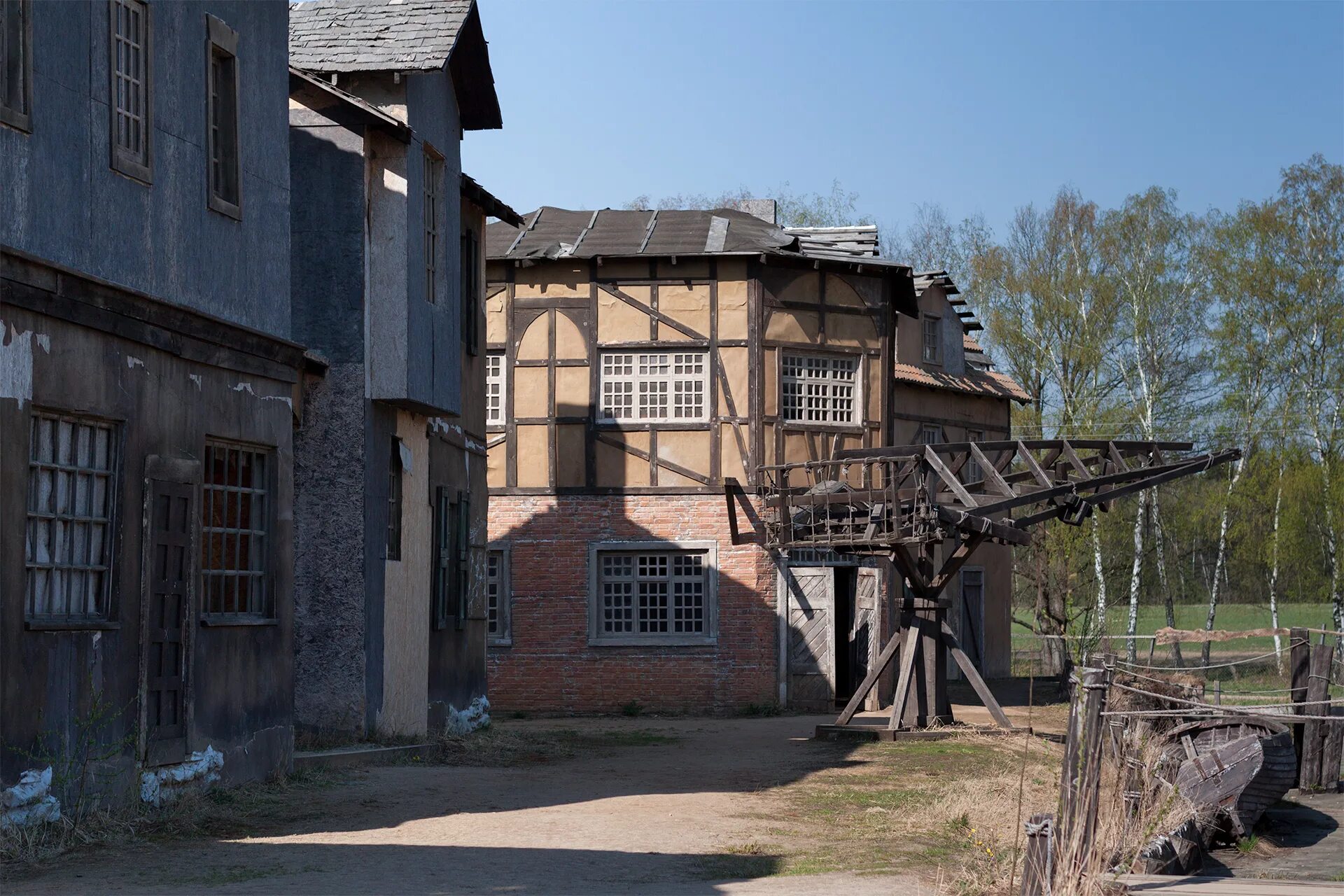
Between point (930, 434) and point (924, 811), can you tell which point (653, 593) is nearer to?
point (930, 434)

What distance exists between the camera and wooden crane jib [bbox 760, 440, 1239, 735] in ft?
62.3

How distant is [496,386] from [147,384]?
603 inches

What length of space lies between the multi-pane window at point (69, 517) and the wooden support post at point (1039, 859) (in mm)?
6476

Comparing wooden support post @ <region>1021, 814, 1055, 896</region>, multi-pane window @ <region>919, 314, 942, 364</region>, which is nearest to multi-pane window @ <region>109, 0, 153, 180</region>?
wooden support post @ <region>1021, 814, 1055, 896</region>

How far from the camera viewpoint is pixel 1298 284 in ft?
123

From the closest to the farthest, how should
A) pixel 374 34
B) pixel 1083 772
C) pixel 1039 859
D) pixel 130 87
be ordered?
1. pixel 1039 859
2. pixel 1083 772
3. pixel 130 87
4. pixel 374 34

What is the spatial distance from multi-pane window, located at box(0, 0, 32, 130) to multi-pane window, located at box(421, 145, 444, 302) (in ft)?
24.2

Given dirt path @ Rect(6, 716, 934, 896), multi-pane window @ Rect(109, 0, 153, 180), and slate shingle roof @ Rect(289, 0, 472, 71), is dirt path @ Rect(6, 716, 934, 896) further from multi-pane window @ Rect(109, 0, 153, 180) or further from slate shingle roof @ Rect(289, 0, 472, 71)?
slate shingle roof @ Rect(289, 0, 472, 71)

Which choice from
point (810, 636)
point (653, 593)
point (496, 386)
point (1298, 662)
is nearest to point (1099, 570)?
point (810, 636)

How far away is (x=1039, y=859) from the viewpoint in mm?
7730

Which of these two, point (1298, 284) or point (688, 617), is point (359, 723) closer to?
point (688, 617)

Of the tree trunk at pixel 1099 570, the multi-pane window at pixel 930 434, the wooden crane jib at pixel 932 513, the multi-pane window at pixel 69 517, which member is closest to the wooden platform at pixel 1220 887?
the multi-pane window at pixel 69 517

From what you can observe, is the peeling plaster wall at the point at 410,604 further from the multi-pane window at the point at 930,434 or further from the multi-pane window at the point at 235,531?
the multi-pane window at the point at 930,434

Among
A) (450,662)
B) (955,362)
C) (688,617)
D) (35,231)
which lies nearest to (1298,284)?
(955,362)
